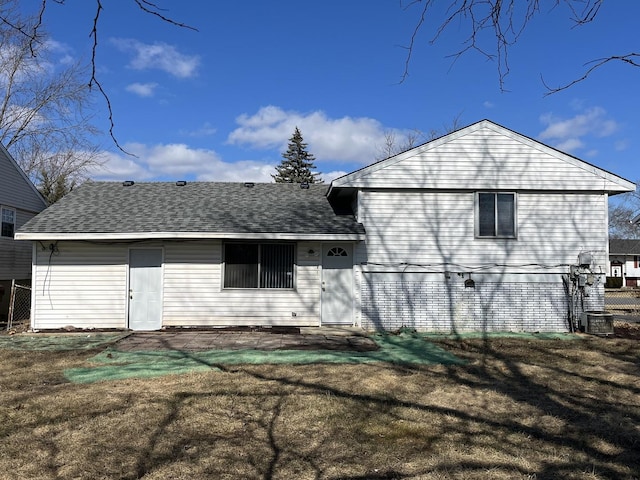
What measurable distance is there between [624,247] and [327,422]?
50.0 m

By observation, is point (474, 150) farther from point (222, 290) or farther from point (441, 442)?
point (441, 442)

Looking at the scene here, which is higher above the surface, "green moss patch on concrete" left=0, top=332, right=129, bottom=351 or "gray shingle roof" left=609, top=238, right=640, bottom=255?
"gray shingle roof" left=609, top=238, right=640, bottom=255

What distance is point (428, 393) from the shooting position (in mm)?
6363

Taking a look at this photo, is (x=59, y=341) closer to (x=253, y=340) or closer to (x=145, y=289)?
(x=145, y=289)

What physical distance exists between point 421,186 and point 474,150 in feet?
5.43

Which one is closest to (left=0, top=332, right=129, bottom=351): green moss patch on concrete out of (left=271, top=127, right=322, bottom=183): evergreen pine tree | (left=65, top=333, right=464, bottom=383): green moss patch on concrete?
(left=65, top=333, right=464, bottom=383): green moss patch on concrete

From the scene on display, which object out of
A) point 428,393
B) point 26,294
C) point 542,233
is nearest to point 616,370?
point 428,393

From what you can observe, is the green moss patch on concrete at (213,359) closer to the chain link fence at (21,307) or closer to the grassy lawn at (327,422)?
the grassy lawn at (327,422)

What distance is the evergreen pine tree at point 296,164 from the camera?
165 ft

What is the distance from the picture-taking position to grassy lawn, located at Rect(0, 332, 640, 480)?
13.3ft

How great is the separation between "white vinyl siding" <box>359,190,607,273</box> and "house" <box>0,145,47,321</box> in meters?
11.3

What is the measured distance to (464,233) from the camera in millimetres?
12039

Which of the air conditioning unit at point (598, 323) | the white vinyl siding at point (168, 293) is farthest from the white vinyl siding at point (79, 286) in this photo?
the air conditioning unit at point (598, 323)

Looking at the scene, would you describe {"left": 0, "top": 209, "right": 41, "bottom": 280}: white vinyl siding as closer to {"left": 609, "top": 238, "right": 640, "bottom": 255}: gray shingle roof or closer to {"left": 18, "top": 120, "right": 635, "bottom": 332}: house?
{"left": 18, "top": 120, "right": 635, "bottom": 332}: house
